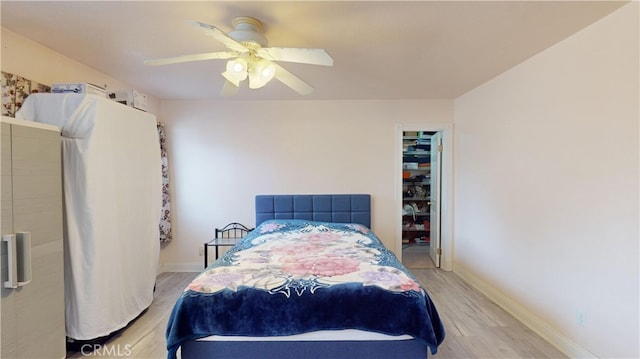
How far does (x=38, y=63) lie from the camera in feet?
7.71

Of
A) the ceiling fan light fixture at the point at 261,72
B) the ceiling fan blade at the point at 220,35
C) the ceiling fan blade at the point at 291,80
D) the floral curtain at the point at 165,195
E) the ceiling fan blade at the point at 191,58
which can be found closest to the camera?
the ceiling fan blade at the point at 220,35

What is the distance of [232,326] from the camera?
1807mm

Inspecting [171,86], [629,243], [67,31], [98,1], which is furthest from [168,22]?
[629,243]

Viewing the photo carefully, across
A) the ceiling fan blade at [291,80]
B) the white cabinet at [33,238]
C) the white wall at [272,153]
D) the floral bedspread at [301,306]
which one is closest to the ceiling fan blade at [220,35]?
the ceiling fan blade at [291,80]

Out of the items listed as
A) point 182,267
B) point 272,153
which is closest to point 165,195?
point 182,267

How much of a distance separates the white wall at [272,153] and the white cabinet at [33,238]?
2009mm

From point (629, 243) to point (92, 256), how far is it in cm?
372

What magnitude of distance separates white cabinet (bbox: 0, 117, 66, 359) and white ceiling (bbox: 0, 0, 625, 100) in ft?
2.57

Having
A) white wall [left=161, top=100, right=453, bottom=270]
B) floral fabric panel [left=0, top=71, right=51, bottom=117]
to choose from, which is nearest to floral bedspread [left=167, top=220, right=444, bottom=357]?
floral fabric panel [left=0, top=71, right=51, bottom=117]

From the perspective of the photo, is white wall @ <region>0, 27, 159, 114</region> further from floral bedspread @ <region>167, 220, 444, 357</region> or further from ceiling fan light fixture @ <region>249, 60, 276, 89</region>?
floral bedspread @ <region>167, 220, 444, 357</region>

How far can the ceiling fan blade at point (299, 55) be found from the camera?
170 centimetres

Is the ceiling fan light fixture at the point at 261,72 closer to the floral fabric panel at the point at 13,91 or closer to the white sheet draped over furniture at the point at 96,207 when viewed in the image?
the white sheet draped over furniture at the point at 96,207

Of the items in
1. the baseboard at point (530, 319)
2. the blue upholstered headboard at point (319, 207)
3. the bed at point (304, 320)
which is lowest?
the baseboard at point (530, 319)

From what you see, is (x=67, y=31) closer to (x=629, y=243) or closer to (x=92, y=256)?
(x=92, y=256)
